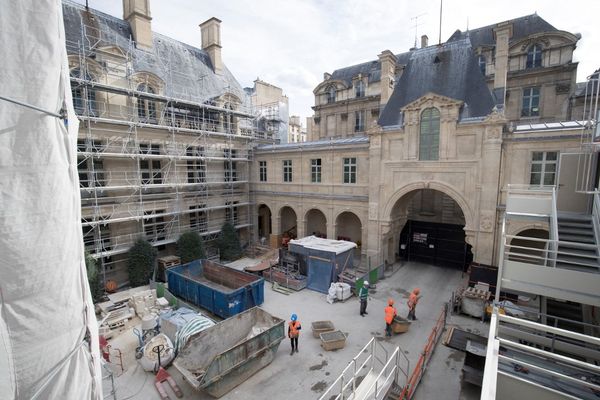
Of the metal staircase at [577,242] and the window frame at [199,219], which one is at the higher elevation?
the metal staircase at [577,242]

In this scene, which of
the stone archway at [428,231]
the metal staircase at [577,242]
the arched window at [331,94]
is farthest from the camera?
the arched window at [331,94]

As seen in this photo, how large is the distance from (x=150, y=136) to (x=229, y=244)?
9.34m

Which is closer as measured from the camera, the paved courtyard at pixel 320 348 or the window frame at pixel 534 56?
the paved courtyard at pixel 320 348

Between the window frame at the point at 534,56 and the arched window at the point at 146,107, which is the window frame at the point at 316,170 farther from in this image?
the window frame at the point at 534,56

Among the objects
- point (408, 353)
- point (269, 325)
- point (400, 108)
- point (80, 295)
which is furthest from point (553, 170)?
point (80, 295)

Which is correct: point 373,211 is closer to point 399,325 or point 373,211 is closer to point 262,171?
point 399,325

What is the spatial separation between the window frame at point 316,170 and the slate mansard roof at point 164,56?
885 centimetres

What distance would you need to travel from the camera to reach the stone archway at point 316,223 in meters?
25.9

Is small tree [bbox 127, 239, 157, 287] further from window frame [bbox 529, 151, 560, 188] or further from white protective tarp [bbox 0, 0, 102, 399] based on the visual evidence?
window frame [bbox 529, 151, 560, 188]

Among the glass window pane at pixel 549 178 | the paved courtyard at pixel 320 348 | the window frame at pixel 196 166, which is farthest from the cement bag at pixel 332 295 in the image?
the window frame at pixel 196 166

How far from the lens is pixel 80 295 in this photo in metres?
3.50

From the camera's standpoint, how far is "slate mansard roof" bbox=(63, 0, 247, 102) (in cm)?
1828

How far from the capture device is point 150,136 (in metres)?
19.6

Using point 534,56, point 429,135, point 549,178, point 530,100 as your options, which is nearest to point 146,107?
point 429,135
